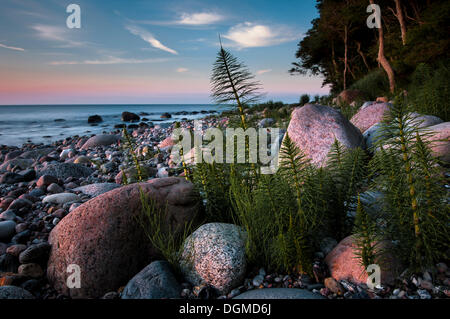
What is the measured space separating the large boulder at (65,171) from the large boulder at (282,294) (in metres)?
6.55

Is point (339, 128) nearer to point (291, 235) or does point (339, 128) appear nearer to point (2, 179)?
point (291, 235)

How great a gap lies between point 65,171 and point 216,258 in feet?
20.9

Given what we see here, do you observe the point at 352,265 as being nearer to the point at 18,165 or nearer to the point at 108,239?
the point at 108,239

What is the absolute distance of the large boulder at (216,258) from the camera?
2289mm

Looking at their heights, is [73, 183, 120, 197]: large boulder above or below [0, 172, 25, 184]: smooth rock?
above

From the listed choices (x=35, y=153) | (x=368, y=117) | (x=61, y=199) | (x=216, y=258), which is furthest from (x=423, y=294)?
(x=35, y=153)

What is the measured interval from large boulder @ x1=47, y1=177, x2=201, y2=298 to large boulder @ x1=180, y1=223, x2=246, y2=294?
474 mm

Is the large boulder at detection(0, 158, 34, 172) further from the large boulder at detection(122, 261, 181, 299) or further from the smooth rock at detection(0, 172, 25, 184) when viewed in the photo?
the large boulder at detection(122, 261, 181, 299)

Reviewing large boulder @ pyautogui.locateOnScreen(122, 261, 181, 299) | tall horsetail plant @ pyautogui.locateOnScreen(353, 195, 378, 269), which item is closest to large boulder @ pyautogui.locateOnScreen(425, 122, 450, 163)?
tall horsetail plant @ pyautogui.locateOnScreen(353, 195, 378, 269)

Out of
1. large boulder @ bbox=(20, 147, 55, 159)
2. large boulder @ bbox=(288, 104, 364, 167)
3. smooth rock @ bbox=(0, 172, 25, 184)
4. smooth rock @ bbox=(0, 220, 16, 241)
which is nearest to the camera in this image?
smooth rock @ bbox=(0, 220, 16, 241)

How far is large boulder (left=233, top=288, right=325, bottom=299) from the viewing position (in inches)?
75.7

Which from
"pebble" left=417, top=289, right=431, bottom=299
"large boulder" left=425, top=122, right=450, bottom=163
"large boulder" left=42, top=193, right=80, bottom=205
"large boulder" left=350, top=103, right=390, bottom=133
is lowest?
"large boulder" left=42, top=193, right=80, bottom=205

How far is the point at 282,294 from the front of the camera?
1.95 m
